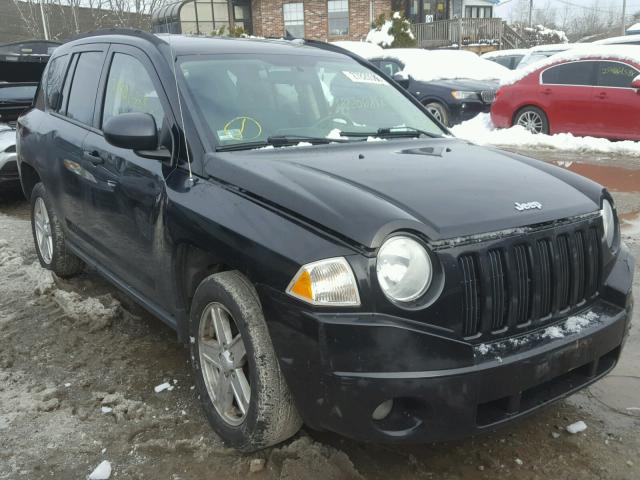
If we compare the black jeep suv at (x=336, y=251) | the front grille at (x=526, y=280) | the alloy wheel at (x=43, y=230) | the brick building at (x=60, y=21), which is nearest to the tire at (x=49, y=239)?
the alloy wheel at (x=43, y=230)

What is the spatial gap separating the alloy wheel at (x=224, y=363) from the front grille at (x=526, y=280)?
3.15ft

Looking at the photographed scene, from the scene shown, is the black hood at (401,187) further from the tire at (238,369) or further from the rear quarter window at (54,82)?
the rear quarter window at (54,82)

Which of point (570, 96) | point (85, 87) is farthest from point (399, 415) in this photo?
point (570, 96)

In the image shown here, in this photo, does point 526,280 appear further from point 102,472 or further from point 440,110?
point 440,110

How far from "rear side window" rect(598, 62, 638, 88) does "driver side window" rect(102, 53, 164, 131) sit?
9.15 metres

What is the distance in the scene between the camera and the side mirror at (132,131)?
297cm

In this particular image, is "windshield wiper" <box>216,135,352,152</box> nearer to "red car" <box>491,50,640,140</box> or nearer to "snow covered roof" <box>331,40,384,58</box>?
"red car" <box>491,50,640,140</box>

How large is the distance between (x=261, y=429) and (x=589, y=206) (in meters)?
1.69

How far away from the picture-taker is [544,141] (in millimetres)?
10805

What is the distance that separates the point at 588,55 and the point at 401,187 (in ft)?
32.9

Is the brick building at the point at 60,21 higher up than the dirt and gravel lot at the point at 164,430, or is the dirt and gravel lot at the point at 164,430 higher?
the brick building at the point at 60,21

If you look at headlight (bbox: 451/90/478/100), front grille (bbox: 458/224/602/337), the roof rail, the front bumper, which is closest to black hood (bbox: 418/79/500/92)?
headlight (bbox: 451/90/478/100)

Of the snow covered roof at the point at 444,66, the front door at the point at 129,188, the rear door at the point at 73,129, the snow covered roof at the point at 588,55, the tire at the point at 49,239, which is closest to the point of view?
the front door at the point at 129,188

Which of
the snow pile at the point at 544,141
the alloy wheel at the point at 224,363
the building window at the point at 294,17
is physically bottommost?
the snow pile at the point at 544,141
